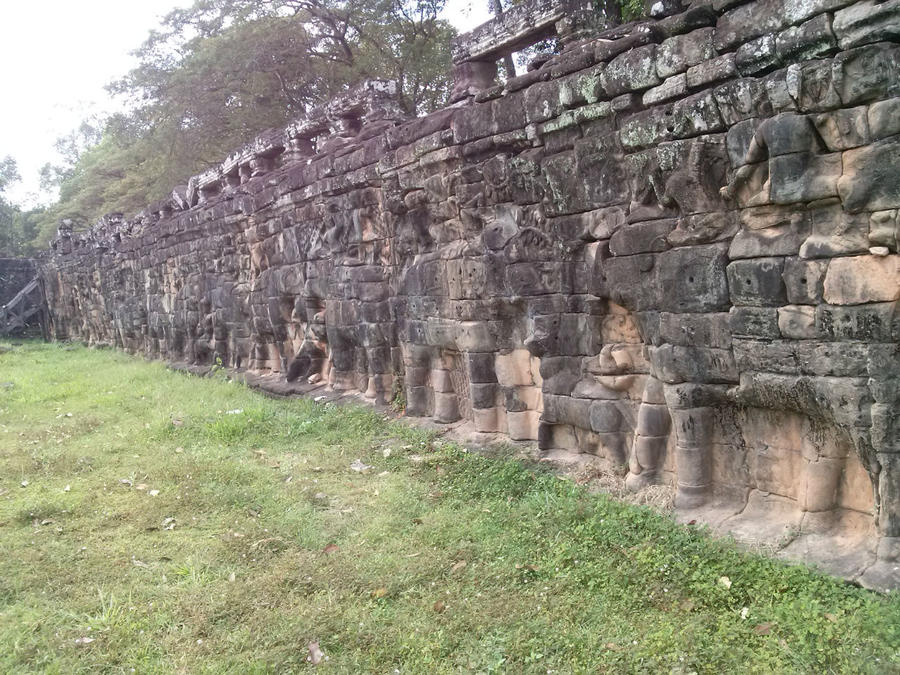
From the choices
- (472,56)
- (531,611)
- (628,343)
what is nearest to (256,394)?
(472,56)

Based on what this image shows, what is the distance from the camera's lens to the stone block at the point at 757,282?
167 inches

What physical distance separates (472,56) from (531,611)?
5.25 m

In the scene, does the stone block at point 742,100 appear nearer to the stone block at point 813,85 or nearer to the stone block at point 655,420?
the stone block at point 813,85

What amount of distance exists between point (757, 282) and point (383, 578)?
2.92m

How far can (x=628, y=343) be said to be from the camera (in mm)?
5629

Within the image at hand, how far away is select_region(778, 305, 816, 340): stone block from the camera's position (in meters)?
4.08

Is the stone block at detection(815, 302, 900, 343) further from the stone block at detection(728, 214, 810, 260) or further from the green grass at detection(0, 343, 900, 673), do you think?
the green grass at detection(0, 343, 900, 673)

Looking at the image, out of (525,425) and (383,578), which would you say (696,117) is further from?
(383,578)

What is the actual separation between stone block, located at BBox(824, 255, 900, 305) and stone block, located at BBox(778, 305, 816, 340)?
14 cm

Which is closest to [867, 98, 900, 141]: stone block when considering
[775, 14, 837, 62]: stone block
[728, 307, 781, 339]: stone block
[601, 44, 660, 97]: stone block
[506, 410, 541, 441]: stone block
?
[775, 14, 837, 62]: stone block

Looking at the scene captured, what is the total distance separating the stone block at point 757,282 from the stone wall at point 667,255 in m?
0.02

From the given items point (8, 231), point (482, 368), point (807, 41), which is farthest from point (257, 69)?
point (8, 231)

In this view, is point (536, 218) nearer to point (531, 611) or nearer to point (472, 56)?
point (472, 56)

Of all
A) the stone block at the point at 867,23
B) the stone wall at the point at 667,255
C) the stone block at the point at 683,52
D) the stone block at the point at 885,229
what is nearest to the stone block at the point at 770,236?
the stone wall at the point at 667,255
